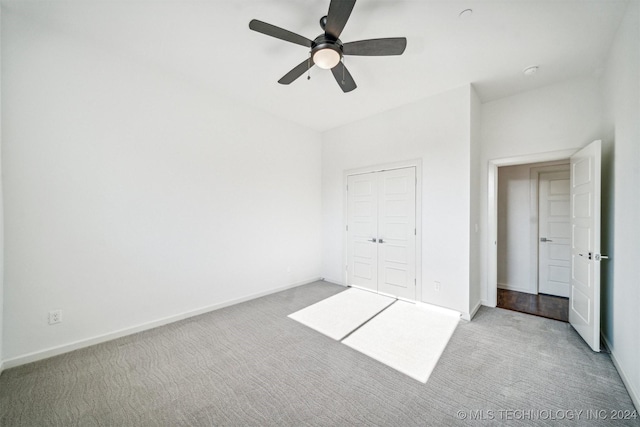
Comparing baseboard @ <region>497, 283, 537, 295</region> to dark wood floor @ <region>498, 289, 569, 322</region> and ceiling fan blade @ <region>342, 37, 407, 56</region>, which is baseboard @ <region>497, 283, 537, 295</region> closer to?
dark wood floor @ <region>498, 289, 569, 322</region>

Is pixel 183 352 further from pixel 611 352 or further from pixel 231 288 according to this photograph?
pixel 611 352

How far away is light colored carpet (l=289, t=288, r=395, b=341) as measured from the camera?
287cm

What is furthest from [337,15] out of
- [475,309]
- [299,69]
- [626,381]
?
[475,309]

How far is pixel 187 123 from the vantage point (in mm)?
3145

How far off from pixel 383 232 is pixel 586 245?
7.43 ft

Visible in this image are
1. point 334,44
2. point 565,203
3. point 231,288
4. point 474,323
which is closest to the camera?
point 334,44

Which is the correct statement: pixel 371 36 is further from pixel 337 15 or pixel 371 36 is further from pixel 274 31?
pixel 274 31

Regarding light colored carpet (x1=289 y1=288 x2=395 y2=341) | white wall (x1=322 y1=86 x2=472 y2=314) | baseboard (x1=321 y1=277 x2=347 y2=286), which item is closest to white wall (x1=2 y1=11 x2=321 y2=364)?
light colored carpet (x1=289 y1=288 x2=395 y2=341)

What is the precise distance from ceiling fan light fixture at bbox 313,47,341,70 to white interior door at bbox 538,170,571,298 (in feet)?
13.7

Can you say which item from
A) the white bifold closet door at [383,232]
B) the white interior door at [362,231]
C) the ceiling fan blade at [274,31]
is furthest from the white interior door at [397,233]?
the ceiling fan blade at [274,31]

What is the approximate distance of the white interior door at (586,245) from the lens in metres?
2.32

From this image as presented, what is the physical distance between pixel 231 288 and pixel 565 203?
539 cm

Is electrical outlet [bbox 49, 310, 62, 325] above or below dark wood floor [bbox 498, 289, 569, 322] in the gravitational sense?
above

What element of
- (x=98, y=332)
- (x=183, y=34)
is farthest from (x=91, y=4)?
(x=98, y=332)
